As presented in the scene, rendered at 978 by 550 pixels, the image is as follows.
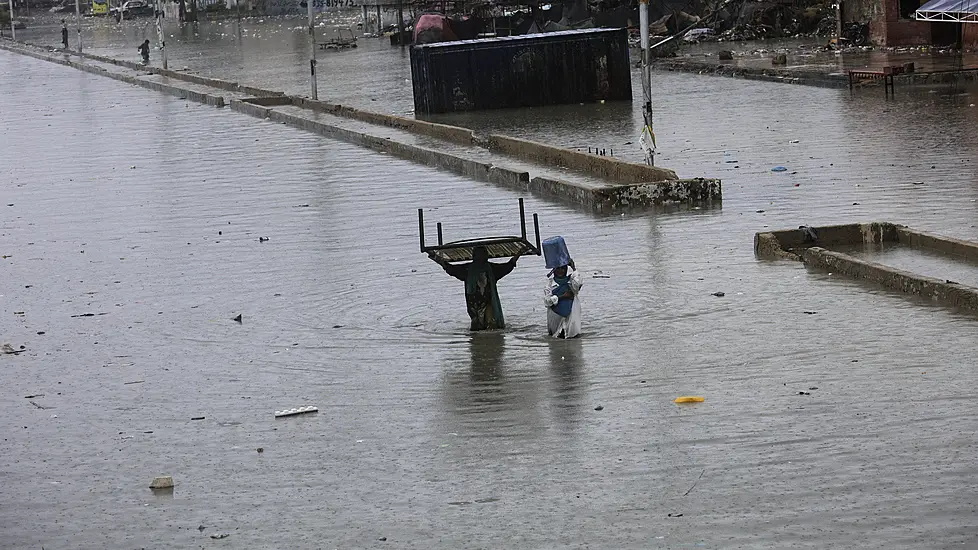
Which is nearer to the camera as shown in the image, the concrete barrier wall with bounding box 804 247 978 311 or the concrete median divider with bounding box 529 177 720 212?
the concrete barrier wall with bounding box 804 247 978 311

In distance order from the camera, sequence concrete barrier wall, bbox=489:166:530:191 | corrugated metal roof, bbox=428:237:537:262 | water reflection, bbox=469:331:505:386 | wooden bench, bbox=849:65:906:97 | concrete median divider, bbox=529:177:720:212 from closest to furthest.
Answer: water reflection, bbox=469:331:505:386
corrugated metal roof, bbox=428:237:537:262
concrete median divider, bbox=529:177:720:212
concrete barrier wall, bbox=489:166:530:191
wooden bench, bbox=849:65:906:97

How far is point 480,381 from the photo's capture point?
9.05 m

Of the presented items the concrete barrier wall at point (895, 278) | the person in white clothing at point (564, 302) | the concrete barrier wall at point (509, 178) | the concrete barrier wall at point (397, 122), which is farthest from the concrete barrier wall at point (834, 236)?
the concrete barrier wall at point (397, 122)

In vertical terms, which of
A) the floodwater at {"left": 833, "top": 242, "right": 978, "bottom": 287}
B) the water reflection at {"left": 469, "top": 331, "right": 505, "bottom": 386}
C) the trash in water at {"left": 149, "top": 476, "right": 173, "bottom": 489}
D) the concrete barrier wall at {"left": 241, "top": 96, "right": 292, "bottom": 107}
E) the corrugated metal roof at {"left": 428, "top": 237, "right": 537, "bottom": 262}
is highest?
the concrete barrier wall at {"left": 241, "top": 96, "right": 292, "bottom": 107}

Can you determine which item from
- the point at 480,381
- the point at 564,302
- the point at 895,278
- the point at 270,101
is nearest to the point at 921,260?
the point at 895,278

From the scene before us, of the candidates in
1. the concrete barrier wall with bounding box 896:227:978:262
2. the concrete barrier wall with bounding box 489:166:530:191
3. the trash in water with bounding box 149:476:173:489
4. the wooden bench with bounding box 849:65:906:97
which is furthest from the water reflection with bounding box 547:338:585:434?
the wooden bench with bounding box 849:65:906:97

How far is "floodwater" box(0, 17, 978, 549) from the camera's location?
6.64 metres

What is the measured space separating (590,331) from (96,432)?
11.6ft

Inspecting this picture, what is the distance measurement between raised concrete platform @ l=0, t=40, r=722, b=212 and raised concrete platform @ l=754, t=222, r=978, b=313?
287 cm

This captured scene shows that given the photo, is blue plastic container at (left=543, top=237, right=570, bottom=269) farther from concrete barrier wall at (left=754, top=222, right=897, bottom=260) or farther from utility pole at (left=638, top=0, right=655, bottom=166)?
utility pole at (left=638, top=0, right=655, bottom=166)

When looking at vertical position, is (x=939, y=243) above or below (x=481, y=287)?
below

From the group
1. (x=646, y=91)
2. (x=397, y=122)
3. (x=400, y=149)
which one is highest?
(x=646, y=91)

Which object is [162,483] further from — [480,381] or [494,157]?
[494,157]

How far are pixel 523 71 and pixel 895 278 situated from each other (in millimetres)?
19139
